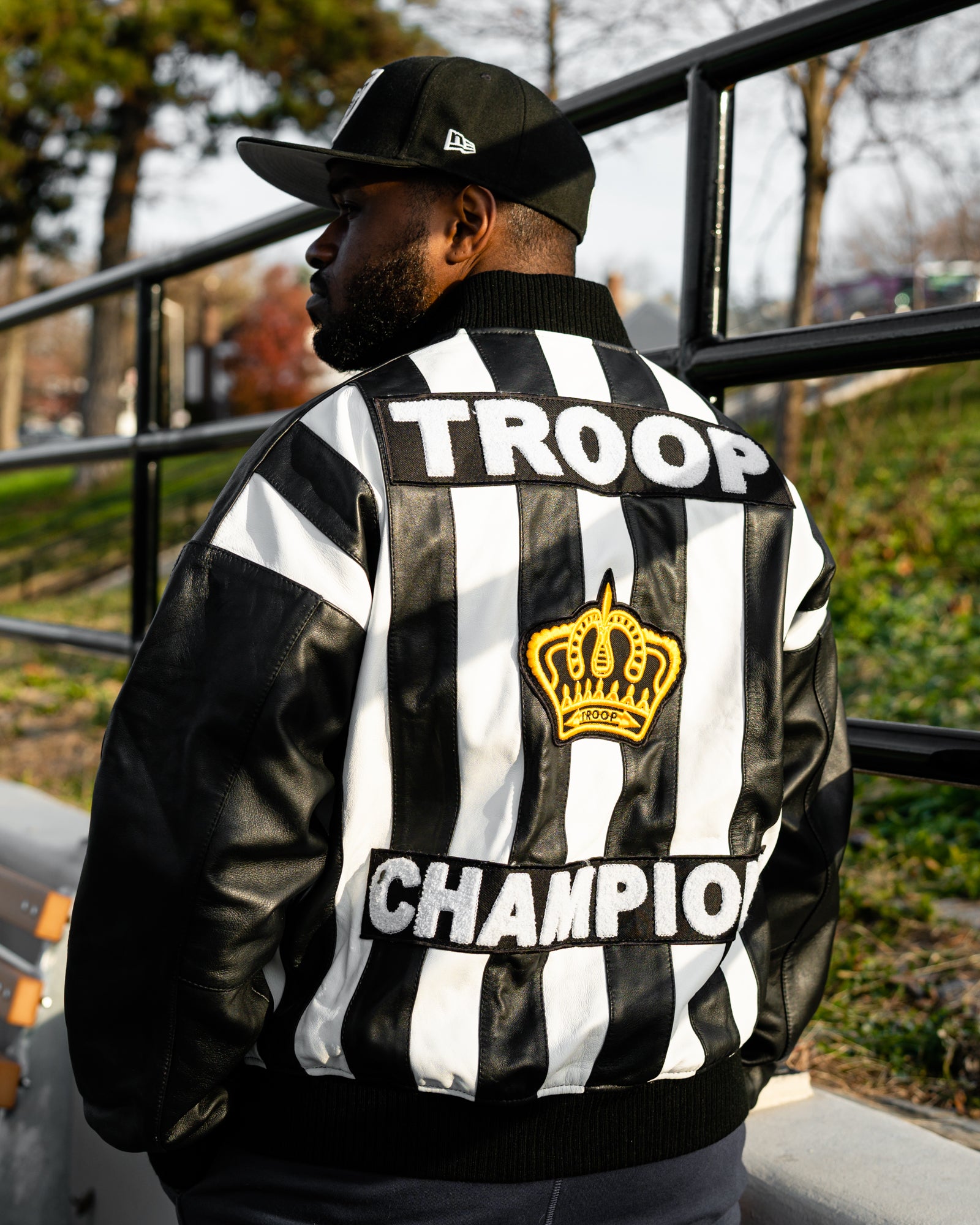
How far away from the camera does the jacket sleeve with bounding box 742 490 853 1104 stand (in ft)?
5.31

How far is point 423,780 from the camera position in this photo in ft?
4.45

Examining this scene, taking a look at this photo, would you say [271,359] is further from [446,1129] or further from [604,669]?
[446,1129]

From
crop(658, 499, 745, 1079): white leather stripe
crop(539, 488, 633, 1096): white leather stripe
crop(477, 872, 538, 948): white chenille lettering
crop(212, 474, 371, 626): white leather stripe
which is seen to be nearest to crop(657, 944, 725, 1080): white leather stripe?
crop(658, 499, 745, 1079): white leather stripe

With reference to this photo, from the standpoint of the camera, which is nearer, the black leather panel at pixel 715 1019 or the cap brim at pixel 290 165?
the black leather panel at pixel 715 1019

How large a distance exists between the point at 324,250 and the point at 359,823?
82 centimetres

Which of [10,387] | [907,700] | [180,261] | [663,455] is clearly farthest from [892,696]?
[10,387]

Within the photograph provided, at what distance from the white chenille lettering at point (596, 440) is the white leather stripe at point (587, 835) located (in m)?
0.03

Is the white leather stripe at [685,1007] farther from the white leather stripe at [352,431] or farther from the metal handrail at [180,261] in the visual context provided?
the metal handrail at [180,261]

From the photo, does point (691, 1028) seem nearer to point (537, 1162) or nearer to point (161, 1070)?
point (537, 1162)

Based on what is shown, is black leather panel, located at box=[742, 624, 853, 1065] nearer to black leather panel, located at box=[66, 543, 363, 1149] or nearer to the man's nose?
black leather panel, located at box=[66, 543, 363, 1149]

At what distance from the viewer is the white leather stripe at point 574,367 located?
150 cm

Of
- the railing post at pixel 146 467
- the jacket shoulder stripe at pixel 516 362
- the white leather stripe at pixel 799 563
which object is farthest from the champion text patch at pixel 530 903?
the railing post at pixel 146 467

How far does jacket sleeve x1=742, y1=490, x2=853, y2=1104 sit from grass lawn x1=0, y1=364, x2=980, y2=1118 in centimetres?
71

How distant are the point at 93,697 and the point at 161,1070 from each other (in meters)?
6.65
